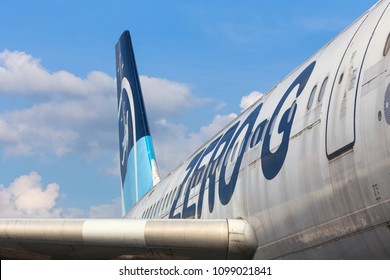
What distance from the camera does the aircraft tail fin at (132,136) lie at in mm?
26547

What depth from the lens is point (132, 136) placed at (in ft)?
92.3

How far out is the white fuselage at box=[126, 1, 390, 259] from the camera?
19.8 feet

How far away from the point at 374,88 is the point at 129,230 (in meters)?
4.79

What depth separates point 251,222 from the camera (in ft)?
29.0

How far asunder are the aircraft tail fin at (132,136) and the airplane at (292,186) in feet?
43.6

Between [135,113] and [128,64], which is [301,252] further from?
[128,64]

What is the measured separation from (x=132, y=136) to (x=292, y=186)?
20.9 m

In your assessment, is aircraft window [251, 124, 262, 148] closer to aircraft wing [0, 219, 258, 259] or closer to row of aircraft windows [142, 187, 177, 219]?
aircraft wing [0, 219, 258, 259]

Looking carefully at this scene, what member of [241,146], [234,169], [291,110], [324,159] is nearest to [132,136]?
[241,146]

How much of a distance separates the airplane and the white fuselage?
13 mm

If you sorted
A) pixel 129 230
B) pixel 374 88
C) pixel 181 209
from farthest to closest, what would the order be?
pixel 181 209 → pixel 129 230 → pixel 374 88

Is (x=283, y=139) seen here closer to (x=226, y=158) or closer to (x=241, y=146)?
(x=241, y=146)

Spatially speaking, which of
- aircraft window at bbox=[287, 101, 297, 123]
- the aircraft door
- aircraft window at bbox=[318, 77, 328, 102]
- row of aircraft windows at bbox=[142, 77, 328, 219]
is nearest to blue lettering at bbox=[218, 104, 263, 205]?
row of aircraft windows at bbox=[142, 77, 328, 219]
